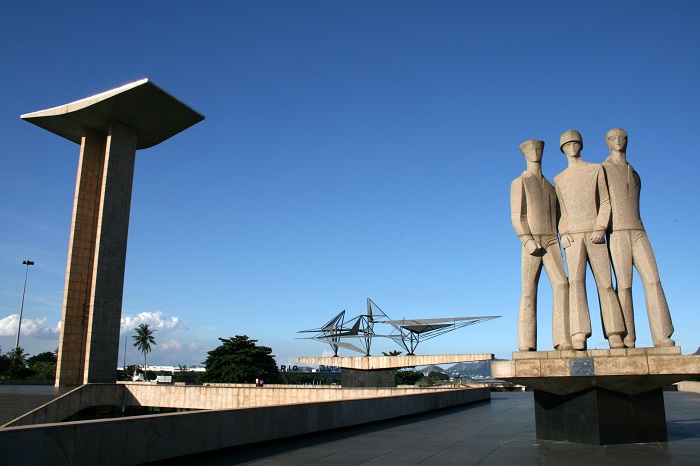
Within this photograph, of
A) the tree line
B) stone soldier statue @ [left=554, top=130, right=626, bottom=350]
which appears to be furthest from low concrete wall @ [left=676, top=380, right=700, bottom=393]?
the tree line

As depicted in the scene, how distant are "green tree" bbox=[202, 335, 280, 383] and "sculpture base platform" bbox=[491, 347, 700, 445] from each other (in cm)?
4979

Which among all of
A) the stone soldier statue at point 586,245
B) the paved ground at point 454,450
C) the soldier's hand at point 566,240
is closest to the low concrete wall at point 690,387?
the paved ground at point 454,450

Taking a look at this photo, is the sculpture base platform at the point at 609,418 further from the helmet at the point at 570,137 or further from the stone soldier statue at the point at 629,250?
the helmet at the point at 570,137

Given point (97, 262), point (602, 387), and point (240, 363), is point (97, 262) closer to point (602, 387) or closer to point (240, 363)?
point (240, 363)

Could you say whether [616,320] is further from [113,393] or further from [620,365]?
[113,393]

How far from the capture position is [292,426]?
10.3 meters

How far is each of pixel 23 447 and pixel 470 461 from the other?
17.9 feet

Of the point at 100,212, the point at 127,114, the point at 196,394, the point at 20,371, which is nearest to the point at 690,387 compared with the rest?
the point at 196,394

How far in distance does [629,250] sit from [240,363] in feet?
171

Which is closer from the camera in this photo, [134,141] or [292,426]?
[292,426]

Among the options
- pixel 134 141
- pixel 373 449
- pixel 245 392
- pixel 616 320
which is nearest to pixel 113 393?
pixel 245 392

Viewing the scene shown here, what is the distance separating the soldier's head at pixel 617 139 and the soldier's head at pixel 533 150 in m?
1.24

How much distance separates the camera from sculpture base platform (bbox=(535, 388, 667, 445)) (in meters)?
9.39

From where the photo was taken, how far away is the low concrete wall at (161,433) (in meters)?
6.02
